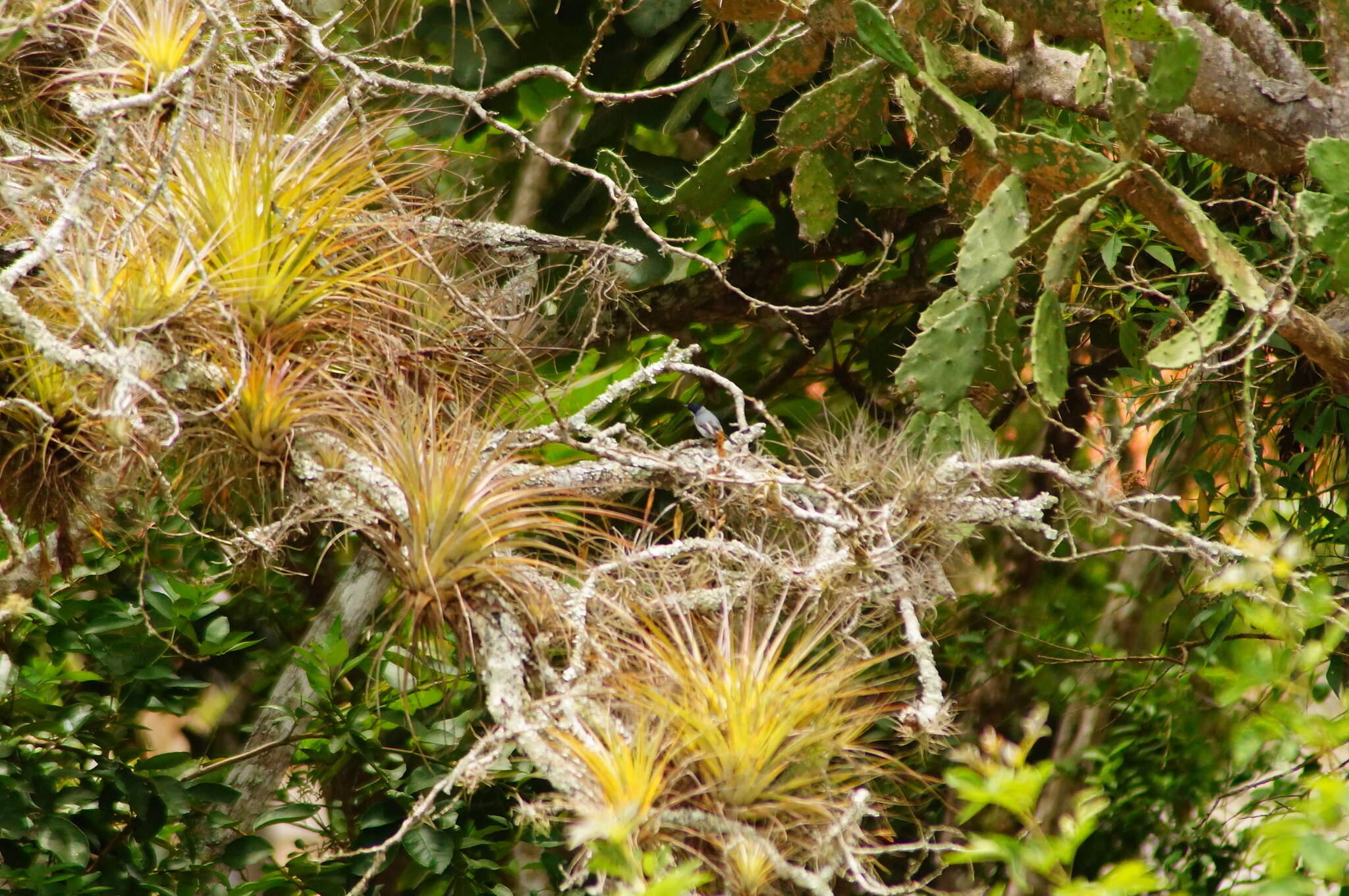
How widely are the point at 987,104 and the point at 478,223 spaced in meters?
0.91

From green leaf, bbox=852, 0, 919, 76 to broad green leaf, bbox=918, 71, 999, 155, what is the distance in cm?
3

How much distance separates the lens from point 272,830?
101 inches

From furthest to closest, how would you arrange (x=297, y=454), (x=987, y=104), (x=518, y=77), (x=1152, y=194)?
(x=987, y=104) → (x=518, y=77) → (x=1152, y=194) → (x=297, y=454)

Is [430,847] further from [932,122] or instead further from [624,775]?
[932,122]

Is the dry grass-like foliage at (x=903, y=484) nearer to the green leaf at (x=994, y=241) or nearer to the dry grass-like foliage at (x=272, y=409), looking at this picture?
the green leaf at (x=994, y=241)

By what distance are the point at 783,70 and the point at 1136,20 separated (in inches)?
21.1

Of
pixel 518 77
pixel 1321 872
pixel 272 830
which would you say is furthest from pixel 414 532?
pixel 272 830

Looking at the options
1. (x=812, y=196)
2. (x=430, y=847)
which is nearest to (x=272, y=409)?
(x=430, y=847)

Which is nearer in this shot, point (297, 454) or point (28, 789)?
point (297, 454)

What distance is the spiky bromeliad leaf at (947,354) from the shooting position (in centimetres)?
142

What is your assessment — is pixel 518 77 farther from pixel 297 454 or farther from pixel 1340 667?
pixel 1340 667

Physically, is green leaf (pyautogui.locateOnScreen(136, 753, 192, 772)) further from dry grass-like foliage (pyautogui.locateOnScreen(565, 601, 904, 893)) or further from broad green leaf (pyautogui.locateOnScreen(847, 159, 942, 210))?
broad green leaf (pyautogui.locateOnScreen(847, 159, 942, 210))

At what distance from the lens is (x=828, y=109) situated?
5.20 ft

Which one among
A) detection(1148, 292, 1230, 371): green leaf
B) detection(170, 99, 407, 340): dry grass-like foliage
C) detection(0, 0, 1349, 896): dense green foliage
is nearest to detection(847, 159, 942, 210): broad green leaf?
detection(0, 0, 1349, 896): dense green foliage
